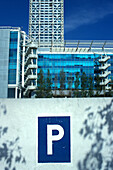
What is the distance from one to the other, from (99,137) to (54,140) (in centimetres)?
143

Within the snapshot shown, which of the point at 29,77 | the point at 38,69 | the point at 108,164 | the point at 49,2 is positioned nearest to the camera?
the point at 108,164

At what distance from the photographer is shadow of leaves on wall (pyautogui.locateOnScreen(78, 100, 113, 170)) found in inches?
238

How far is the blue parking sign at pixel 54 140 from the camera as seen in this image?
6051 mm

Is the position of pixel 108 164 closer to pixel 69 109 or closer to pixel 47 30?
A: pixel 69 109

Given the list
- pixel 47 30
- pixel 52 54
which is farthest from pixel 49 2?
pixel 52 54

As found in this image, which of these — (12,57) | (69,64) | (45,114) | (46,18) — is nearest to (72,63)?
(69,64)

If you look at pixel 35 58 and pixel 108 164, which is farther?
pixel 35 58

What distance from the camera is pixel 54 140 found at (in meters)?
6.13

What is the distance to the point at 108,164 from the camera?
605cm

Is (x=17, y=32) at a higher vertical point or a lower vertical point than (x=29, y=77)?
higher

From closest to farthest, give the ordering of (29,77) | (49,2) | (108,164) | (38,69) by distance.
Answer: (108,164) → (29,77) → (38,69) → (49,2)

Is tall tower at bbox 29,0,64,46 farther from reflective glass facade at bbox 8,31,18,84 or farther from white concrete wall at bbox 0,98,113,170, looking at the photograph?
white concrete wall at bbox 0,98,113,170

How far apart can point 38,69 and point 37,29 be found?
47.1m

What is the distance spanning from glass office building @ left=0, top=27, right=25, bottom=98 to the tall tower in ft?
147
